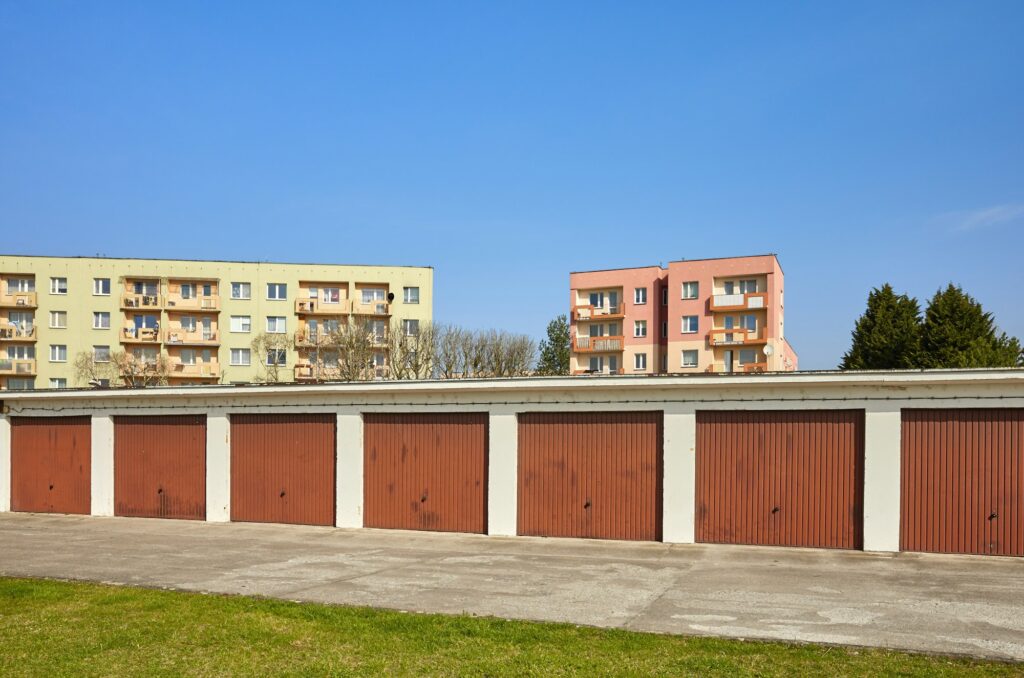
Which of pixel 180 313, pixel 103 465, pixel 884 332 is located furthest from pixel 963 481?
pixel 180 313

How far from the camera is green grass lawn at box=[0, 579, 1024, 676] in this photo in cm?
861

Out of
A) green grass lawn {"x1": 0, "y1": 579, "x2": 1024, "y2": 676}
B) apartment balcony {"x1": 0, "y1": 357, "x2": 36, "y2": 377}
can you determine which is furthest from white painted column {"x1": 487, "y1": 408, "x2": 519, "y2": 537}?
apartment balcony {"x1": 0, "y1": 357, "x2": 36, "y2": 377}

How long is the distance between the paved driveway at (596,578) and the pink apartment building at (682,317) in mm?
41413

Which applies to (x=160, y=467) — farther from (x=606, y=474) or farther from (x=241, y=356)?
(x=241, y=356)

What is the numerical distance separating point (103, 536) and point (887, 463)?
56.2ft

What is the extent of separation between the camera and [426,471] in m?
21.2

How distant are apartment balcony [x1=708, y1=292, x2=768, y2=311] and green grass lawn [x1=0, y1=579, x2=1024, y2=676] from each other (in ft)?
169

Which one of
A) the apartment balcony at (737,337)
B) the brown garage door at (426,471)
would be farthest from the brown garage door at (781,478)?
the apartment balcony at (737,337)

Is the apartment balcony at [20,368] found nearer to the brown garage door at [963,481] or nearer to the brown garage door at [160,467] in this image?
the brown garage door at [160,467]

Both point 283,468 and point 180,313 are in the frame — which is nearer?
point 283,468

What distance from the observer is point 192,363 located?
66125mm

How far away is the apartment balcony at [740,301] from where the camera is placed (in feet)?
194

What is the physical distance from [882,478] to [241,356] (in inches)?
2227

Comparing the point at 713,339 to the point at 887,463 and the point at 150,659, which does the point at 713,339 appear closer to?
the point at 887,463
